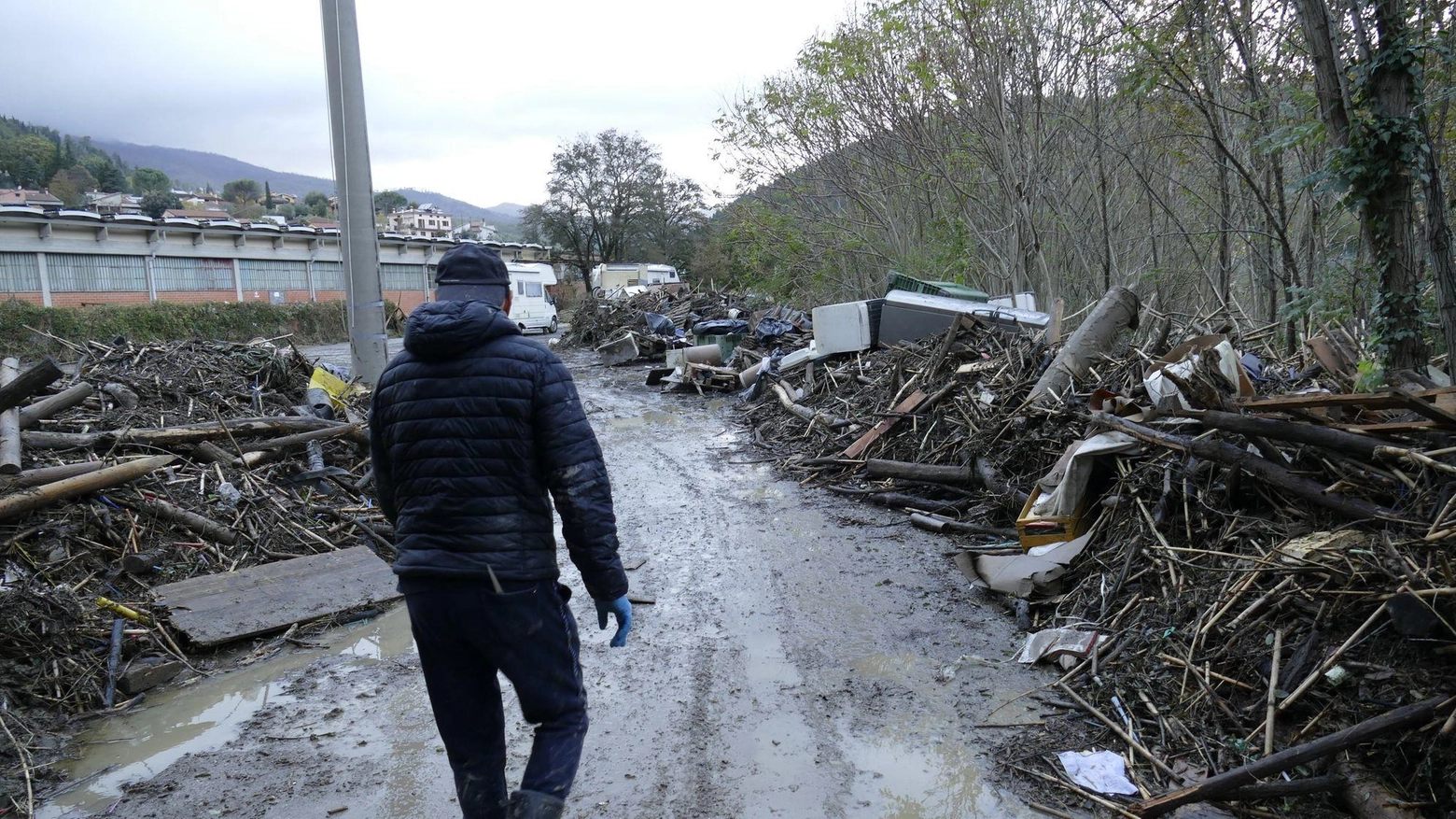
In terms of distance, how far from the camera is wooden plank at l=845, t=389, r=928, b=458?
30.2 ft

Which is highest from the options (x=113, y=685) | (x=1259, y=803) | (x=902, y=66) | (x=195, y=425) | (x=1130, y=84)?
(x=902, y=66)

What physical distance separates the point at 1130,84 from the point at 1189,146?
5026mm

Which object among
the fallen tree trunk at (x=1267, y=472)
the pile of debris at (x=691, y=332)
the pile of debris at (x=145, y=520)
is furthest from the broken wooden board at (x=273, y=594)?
the pile of debris at (x=691, y=332)

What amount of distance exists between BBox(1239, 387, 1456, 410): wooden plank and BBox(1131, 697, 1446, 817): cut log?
4.85ft

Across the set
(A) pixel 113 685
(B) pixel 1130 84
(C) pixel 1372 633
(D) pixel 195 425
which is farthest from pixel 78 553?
(B) pixel 1130 84

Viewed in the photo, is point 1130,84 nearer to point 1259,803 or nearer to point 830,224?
point 1259,803

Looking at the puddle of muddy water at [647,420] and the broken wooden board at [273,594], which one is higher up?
the puddle of muddy water at [647,420]

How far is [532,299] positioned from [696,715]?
33.1m

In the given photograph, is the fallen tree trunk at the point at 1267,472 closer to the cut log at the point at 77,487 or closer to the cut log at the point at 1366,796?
the cut log at the point at 1366,796

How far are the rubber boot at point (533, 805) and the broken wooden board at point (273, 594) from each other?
3357 millimetres

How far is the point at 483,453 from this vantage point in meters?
2.60

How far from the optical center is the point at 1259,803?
10.4 ft

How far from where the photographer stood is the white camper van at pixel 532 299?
1367 inches

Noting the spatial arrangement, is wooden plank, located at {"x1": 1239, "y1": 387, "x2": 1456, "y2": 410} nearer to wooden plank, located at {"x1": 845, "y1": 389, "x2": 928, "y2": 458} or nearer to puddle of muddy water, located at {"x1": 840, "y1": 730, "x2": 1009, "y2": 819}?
puddle of muddy water, located at {"x1": 840, "y1": 730, "x2": 1009, "y2": 819}
